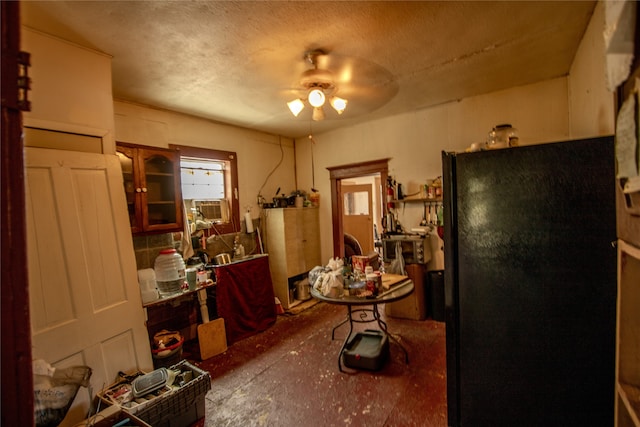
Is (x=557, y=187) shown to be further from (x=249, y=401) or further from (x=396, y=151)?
(x=396, y=151)

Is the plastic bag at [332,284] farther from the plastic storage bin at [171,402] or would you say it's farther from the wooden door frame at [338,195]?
the wooden door frame at [338,195]

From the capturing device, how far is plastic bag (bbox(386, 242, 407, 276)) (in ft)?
11.9

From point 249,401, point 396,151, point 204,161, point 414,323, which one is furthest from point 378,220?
point 249,401

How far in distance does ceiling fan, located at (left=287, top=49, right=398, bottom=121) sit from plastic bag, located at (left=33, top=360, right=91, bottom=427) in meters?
2.37

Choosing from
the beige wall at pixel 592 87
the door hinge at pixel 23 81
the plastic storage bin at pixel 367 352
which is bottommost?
the plastic storage bin at pixel 367 352

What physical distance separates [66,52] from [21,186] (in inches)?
84.3

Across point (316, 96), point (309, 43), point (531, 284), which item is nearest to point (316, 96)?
point (316, 96)

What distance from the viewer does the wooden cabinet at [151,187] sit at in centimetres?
272

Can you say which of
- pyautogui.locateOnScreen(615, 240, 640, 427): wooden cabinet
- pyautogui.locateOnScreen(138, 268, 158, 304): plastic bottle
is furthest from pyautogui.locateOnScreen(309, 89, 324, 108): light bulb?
pyautogui.locateOnScreen(138, 268, 158, 304): plastic bottle

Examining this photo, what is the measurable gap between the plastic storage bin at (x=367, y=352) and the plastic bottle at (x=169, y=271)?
1780 mm

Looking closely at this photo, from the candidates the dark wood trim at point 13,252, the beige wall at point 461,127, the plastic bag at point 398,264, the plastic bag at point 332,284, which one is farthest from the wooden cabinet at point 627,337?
the plastic bag at point 398,264

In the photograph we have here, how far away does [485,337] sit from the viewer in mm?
1427

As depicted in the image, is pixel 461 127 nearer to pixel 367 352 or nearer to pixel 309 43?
pixel 309 43

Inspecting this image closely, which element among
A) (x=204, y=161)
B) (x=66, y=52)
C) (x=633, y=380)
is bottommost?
(x=633, y=380)
